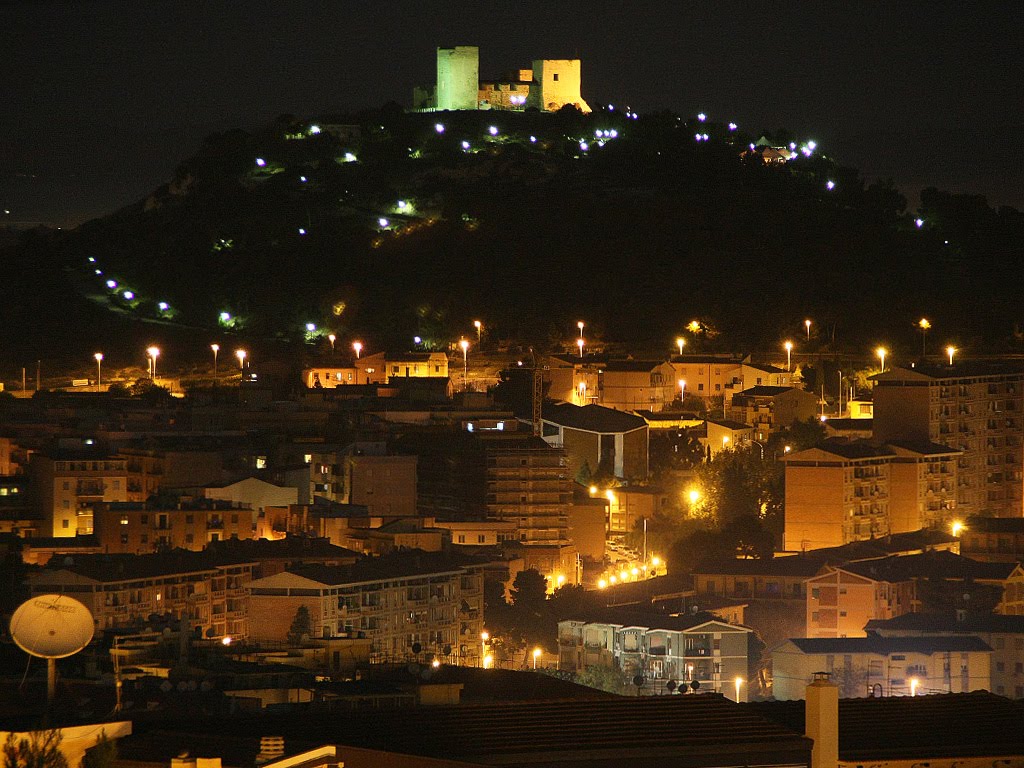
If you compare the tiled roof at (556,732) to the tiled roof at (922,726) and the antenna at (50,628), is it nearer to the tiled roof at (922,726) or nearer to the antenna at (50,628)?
the tiled roof at (922,726)

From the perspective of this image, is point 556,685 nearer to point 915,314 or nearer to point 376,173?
point 915,314

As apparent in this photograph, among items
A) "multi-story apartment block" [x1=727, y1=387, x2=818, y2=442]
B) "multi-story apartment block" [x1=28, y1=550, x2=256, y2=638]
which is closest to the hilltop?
"multi-story apartment block" [x1=727, y1=387, x2=818, y2=442]

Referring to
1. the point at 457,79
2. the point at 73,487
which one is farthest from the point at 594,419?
the point at 457,79

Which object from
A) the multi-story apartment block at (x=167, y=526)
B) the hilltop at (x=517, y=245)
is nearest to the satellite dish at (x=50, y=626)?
the multi-story apartment block at (x=167, y=526)

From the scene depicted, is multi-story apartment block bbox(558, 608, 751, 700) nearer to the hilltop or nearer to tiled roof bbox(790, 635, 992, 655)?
tiled roof bbox(790, 635, 992, 655)

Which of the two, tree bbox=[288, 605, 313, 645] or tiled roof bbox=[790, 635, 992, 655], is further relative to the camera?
tiled roof bbox=[790, 635, 992, 655]
